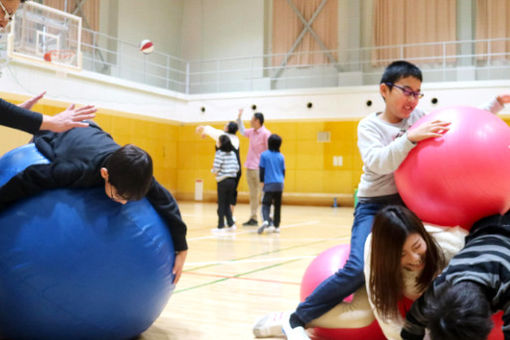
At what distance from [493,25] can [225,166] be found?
9.41 metres

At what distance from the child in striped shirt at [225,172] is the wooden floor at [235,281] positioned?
0.43 metres

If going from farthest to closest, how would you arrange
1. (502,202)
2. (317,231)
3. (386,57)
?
(386,57) < (317,231) < (502,202)

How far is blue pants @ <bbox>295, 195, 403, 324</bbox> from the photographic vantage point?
2.41 m

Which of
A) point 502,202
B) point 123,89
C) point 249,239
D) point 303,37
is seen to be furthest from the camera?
point 303,37

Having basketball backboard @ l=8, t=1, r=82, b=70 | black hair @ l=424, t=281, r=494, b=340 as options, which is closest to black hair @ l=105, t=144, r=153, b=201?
black hair @ l=424, t=281, r=494, b=340

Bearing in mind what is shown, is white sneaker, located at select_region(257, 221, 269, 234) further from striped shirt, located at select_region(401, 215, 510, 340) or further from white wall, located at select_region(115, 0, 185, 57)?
white wall, located at select_region(115, 0, 185, 57)

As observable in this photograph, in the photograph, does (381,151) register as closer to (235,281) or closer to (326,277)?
(326,277)

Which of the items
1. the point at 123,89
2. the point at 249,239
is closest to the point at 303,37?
the point at 123,89

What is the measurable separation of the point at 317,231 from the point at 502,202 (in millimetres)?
5948

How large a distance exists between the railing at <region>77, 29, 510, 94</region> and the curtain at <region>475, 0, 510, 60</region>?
0.03 m

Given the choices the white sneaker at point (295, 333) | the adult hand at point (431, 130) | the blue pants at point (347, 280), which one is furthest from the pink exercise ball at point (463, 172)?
the white sneaker at point (295, 333)

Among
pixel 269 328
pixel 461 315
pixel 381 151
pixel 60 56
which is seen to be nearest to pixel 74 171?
pixel 269 328

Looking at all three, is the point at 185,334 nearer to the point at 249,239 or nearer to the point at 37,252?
the point at 37,252

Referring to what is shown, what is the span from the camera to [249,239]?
677 centimetres
